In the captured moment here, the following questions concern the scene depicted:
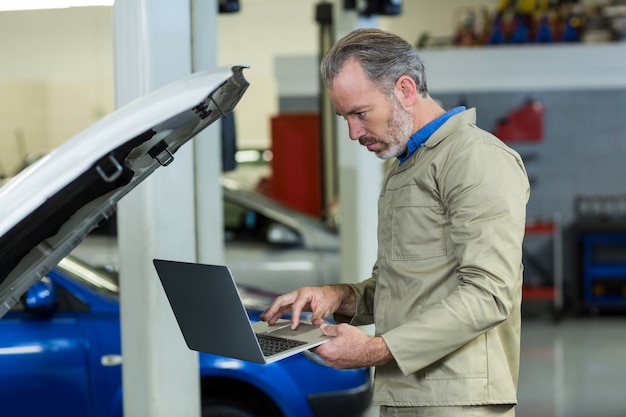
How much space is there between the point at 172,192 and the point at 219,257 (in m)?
0.82

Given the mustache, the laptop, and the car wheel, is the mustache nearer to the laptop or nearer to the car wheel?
the laptop

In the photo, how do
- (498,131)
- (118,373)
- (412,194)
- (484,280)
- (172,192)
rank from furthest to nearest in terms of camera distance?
(498,131)
(118,373)
(172,192)
(412,194)
(484,280)

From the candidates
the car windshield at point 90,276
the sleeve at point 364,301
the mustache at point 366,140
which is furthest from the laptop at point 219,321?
the car windshield at point 90,276

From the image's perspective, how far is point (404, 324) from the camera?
1996 millimetres

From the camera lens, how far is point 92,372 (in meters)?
3.70

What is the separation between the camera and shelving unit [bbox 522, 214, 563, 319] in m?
Result: 9.24

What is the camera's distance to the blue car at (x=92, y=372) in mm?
3627

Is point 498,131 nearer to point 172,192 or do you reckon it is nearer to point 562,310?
point 562,310

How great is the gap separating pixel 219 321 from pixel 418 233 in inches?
18.5

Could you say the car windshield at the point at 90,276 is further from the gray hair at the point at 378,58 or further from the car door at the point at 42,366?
the gray hair at the point at 378,58

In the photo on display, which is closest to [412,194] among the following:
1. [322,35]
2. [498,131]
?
[322,35]

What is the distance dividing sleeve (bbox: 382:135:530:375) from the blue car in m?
1.94

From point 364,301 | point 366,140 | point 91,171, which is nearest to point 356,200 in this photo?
point 364,301

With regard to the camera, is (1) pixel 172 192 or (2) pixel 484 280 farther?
(1) pixel 172 192
